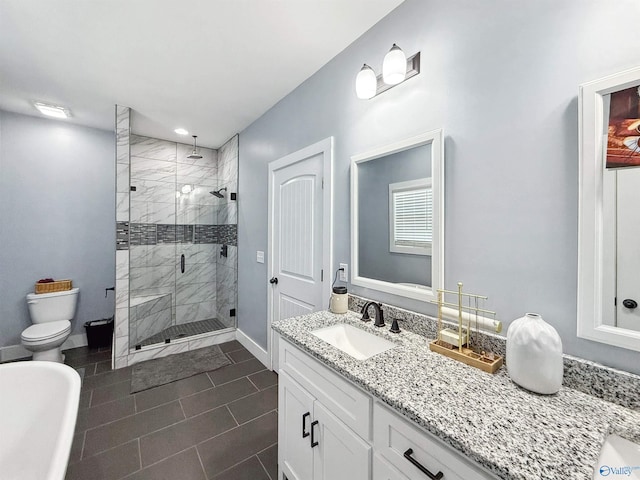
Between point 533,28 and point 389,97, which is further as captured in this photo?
point 389,97

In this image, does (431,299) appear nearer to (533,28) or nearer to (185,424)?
(533,28)

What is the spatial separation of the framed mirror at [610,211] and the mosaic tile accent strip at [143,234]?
4.29m

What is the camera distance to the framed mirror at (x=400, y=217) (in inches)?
52.7

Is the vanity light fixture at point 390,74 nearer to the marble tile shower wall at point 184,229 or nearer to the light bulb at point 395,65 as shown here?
the light bulb at point 395,65

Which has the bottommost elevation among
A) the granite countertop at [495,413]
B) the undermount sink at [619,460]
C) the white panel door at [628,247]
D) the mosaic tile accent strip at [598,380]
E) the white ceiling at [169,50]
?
the undermount sink at [619,460]

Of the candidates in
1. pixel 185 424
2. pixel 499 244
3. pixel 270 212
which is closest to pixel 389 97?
pixel 499 244

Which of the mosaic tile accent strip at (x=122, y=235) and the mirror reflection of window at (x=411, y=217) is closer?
the mirror reflection of window at (x=411, y=217)

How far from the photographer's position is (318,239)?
2.15m

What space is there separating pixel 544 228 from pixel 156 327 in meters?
4.06

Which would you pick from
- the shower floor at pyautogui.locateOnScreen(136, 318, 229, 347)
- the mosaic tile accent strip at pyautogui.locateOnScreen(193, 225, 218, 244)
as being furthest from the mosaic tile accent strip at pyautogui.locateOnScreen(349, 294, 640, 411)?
the mosaic tile accent strip at pyautogui.locateOnScreen(193, 225, 218, 244)

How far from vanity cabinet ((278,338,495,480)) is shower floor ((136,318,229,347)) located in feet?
7.98

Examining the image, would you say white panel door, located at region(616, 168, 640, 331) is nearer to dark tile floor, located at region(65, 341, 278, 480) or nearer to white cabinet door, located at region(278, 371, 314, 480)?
white cabinet door, located at region(278, 371, 314, 480)

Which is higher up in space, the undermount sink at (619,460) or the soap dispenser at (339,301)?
the soap dispenser at (339,301)

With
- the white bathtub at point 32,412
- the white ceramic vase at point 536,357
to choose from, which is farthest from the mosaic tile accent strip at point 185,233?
the white ceramic vase at point 536,357
